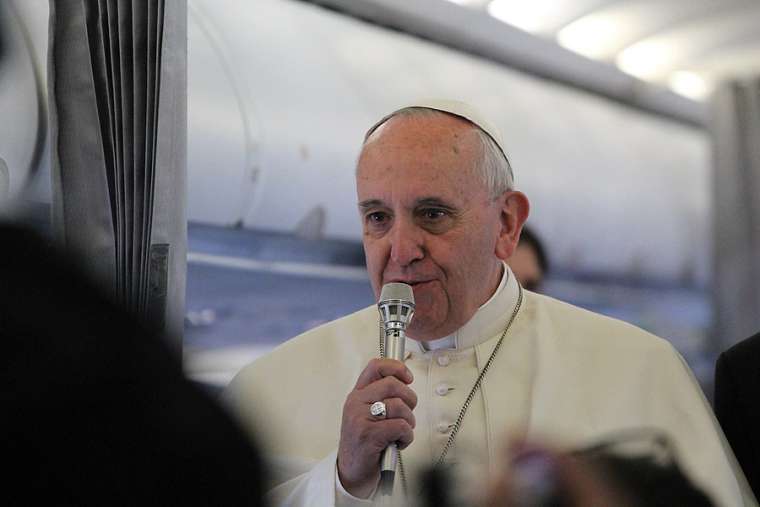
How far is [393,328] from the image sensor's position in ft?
6.20

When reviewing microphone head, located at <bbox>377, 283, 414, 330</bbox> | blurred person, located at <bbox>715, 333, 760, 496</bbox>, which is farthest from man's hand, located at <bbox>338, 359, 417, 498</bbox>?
blurred person, located at <bbox>715, 333, 760, 496</bbox>

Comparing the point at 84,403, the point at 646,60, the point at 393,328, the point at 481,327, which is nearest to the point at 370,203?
the point at 481,327

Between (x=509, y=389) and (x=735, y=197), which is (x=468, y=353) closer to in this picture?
(x=509, y=389)

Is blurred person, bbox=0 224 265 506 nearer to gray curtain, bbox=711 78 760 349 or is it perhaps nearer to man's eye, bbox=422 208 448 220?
man's eye, bbox=422 208 448 220

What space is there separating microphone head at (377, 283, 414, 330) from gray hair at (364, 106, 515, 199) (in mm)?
812

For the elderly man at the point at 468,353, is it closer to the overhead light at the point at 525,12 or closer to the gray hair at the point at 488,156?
the gray hair at the point at 488,156

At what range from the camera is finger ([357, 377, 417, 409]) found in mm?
1767

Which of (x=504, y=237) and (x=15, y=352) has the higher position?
(x=15, y=352)

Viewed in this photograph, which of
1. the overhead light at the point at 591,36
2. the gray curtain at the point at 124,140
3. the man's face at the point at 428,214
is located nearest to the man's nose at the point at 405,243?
the man's face at the point at 428,214

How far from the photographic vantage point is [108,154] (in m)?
3.10

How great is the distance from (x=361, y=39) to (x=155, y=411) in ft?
15.6

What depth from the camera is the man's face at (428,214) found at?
2.53 metres

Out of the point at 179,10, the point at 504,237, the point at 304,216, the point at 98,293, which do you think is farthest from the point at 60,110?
the point at 98,293

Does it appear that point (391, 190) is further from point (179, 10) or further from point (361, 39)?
point (361, 39)
